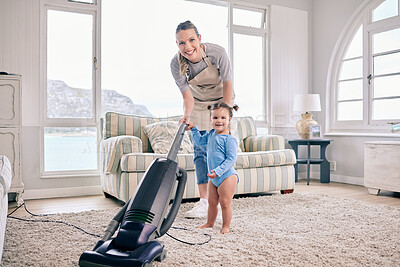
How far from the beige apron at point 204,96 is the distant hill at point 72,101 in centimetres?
174

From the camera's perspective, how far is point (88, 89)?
3.74 meters

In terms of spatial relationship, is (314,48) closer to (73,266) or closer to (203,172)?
(203,172)

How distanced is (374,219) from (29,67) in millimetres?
3141

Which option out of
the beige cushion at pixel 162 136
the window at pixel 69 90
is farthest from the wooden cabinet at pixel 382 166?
the window at pixel 69 90

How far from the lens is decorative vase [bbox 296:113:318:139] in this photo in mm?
4477

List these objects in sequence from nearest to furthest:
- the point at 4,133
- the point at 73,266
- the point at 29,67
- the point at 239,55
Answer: the point at 73,266 < the point at 4,133 < the point at 29,67 < the point at 239,55

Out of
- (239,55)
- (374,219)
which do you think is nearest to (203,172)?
(374,219)

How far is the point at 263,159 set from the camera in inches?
132

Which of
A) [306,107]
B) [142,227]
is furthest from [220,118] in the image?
[306,107]

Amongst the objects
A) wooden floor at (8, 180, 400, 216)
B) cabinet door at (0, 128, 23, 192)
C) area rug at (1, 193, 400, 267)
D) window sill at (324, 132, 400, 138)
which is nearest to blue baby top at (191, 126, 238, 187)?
area rug at (1, 193, 400, 267)

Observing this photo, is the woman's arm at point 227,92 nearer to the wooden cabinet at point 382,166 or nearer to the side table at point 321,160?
the wooden cabinet at point 382,166

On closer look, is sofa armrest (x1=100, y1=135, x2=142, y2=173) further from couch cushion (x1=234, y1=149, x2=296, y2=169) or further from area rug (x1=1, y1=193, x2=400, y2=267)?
couch cushion (x1=234, y1=149, x2=296, y2=169)

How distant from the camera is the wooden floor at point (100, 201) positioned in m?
2.89

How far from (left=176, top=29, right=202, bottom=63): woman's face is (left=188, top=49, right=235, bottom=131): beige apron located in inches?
7.7
